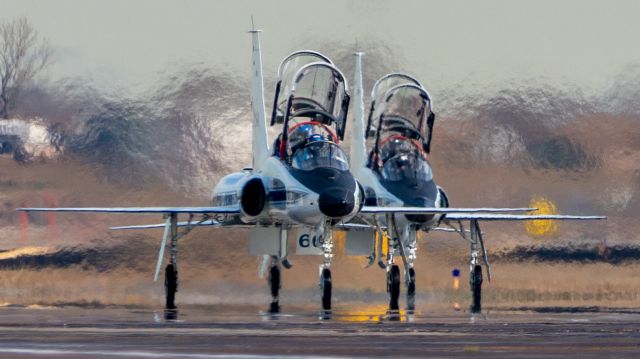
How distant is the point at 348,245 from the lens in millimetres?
37250

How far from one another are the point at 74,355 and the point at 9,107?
23293 millimetres

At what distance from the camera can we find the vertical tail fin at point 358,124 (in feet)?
133

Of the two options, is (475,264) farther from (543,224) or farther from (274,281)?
(274,281)

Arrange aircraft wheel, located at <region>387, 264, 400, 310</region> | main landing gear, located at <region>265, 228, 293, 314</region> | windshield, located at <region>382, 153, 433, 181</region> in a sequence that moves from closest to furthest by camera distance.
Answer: aircraft wheel, located at <region>387, 264, 400, 310</region> → main landing gear, located at <region>265, 228, 293, 314</region> → windshield, located at <region>382, 153, 433, 181</region>

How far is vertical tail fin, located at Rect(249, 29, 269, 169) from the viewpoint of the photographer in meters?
36.6

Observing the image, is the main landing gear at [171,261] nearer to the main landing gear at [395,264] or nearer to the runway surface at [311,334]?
the main landing gear at [395,264]

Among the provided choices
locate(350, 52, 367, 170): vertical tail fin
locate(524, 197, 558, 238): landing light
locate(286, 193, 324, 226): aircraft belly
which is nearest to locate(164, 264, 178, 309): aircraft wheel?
locate(286, 193, 324, 226): aircraft belly

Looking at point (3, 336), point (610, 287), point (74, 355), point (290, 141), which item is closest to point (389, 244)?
point (290, 141)

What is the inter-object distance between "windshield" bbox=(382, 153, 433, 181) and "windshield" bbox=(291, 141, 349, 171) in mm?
4370

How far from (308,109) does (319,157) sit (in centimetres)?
189

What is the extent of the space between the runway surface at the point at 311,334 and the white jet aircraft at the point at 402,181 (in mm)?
6240

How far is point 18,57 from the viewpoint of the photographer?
3947cm

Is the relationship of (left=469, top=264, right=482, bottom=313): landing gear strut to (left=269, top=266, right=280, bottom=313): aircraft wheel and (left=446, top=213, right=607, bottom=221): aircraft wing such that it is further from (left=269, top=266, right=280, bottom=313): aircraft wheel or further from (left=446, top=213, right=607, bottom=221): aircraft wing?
(left=269, top=266, right=280, bottom=313): aircraft wheel

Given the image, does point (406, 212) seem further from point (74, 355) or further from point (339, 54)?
point (74, 355)
